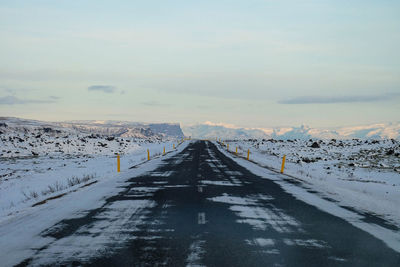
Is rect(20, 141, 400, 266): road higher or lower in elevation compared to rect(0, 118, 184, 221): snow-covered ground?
higher

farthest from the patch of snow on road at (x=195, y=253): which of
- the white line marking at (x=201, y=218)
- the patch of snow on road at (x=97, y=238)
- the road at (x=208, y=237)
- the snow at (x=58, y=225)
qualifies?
the white line marking at (x=201, y=218)

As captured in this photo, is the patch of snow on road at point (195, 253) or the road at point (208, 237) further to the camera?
the road at point (208, 237)

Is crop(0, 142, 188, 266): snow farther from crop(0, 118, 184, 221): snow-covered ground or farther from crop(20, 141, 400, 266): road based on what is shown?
crop(0, 118, 184, 221): snow-covered ground

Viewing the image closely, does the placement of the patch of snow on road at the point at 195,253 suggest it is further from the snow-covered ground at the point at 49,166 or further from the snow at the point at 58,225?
the snow-covered ground at the point at 49,166

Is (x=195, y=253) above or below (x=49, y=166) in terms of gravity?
above

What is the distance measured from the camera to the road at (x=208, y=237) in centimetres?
507

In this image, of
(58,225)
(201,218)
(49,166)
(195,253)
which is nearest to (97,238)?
(58,225)

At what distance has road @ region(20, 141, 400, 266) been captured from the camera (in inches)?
199

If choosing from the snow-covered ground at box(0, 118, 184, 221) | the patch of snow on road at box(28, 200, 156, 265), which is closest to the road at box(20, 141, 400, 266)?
the patch of snow on road at box(28, 200, 156, 265)

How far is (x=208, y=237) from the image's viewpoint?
6238 mm

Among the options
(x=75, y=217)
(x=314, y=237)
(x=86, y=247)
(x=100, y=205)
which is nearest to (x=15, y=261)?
(x=86, y=247)

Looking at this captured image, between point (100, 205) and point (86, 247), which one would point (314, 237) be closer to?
point (86, 247)

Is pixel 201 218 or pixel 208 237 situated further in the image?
pixel 201 218

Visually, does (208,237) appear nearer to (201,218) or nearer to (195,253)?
(195,253)
